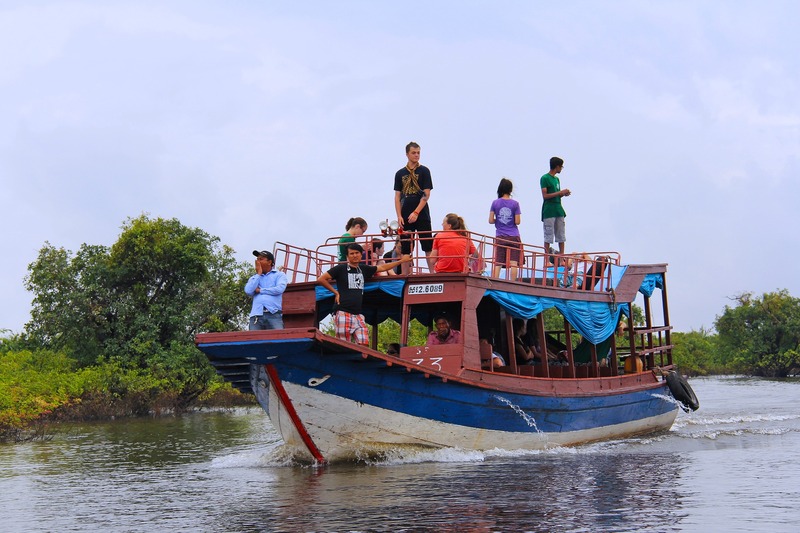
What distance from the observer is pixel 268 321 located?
12.7 metres

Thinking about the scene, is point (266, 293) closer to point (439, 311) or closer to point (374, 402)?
point (374, 402)

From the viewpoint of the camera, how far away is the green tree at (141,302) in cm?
2862

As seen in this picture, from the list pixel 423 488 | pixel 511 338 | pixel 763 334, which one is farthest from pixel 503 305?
pixel 763 334

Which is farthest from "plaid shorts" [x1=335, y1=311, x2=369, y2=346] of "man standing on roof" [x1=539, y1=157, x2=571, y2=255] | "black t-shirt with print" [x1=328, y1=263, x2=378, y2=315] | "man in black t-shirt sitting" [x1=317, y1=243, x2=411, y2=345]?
"man standing on roof" [x1=539, y1=157, x2=571, y2=255]

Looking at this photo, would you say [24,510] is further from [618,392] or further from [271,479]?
[618,392]

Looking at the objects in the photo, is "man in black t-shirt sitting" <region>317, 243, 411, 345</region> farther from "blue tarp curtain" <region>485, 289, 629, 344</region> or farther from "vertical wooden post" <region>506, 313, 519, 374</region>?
"vertical wooden post" <region>506, 313, 519, 374</region>

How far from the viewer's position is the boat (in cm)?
1207

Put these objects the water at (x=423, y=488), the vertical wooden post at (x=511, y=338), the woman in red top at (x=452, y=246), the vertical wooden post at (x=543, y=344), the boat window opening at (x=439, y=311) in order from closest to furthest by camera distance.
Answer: the water at (x=423, y=488) < the woman in red top at (x=452, y=246) < the boat window opening at (x=439, y=311) < the vertical wooden post at (x=511, y=338) < the vertical wooden post at (x=543, y=344)

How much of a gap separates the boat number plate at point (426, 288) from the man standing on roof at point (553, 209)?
12.4 ft

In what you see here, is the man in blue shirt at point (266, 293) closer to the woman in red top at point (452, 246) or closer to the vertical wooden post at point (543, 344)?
the woman in red top at point (452, 246)

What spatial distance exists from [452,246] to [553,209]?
3496 mm

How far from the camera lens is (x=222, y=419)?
25875 millimetres

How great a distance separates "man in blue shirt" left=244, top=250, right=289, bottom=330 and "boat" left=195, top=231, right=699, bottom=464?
0.26 metres

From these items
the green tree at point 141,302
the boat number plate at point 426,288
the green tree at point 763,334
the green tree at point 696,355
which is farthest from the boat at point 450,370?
the green tree at point 696,355
